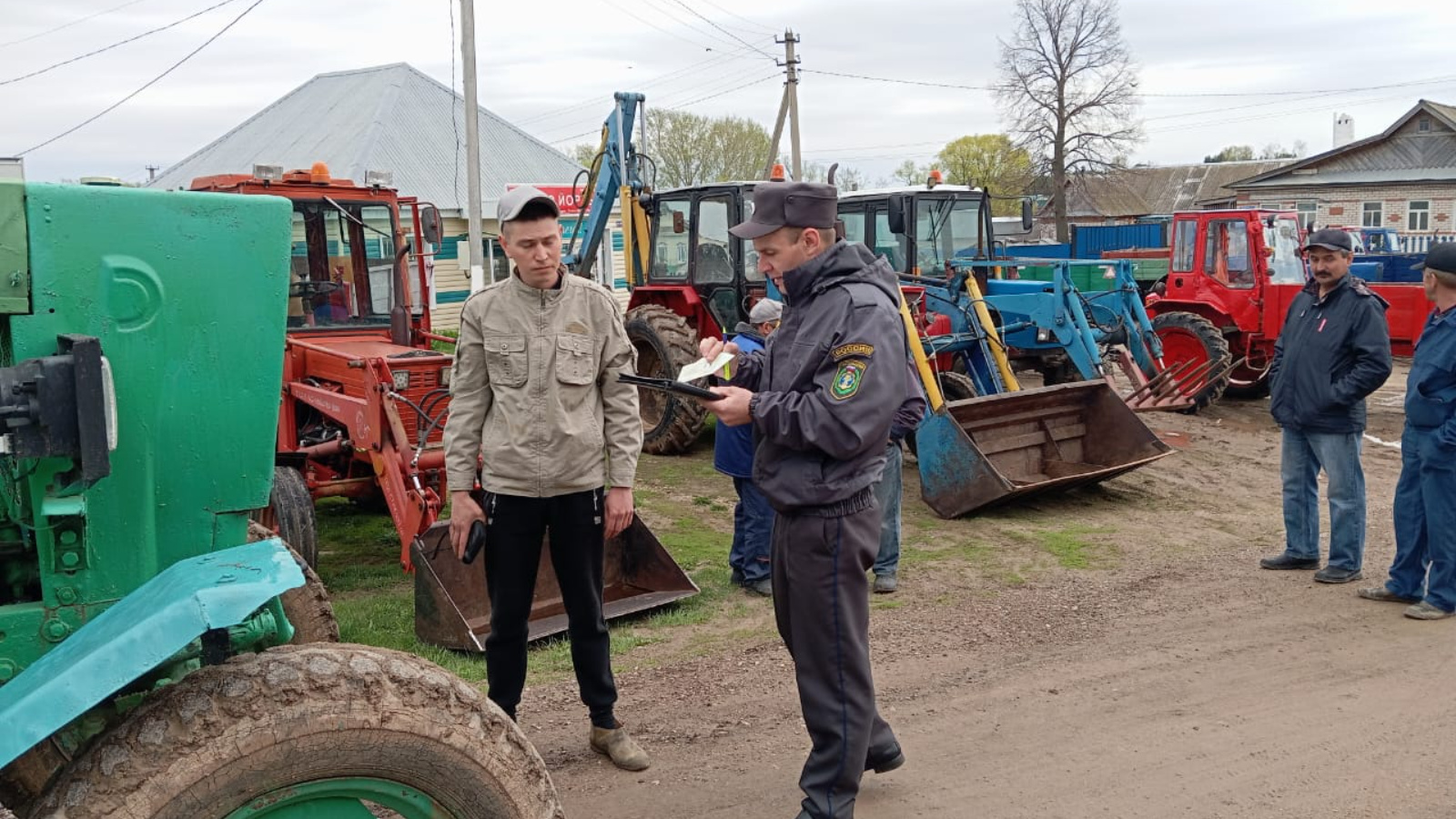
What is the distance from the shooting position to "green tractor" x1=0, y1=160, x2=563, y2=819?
214cm

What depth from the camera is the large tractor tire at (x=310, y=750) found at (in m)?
2.17

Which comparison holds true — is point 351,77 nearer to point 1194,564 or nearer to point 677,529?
point 677,529

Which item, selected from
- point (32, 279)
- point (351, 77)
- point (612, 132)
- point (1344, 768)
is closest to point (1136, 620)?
point (1344, 768)

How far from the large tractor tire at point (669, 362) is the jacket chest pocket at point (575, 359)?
6.12 m

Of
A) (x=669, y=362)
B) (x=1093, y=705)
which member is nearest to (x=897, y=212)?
(x=669, y=362)

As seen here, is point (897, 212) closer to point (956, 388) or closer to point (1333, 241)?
point (956, 388)

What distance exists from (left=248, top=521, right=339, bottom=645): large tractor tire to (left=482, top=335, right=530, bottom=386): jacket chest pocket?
891mm

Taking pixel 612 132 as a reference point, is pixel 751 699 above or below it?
below

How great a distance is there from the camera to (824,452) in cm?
310

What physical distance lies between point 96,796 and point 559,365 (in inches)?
69.4

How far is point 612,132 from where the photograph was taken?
11.0m

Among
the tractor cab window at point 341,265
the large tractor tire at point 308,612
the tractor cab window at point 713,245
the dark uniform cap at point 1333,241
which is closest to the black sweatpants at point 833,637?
the large tractor tire at point 308,612

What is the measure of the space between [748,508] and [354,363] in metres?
2.21

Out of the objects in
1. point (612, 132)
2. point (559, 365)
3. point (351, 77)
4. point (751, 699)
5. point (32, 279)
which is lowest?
point (751, 699)
